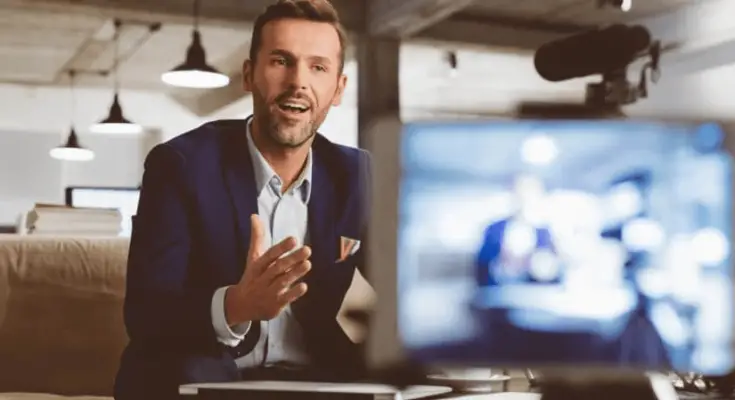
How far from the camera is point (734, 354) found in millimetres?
883

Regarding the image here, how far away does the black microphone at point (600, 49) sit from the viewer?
3.54ft

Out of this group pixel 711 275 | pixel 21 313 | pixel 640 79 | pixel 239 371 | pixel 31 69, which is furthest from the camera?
pixel 31 69

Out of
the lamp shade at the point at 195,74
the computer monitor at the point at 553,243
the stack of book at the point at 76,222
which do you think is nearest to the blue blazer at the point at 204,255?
the computer monitor at the point at 553,243

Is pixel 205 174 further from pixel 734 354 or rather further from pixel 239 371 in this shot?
pixel 734 354

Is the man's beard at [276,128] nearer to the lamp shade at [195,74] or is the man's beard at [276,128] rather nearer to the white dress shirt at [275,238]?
the white dress shirt at [275,238]

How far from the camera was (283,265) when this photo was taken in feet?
4.33

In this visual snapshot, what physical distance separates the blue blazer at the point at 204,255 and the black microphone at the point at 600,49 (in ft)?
1.32

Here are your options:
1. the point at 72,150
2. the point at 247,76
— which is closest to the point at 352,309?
the point at 247,76

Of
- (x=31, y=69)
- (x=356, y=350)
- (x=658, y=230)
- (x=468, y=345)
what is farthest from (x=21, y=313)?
(x=31, y=69)

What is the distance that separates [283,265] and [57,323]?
813 mm

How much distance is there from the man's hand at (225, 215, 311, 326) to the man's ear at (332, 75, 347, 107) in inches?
10.1

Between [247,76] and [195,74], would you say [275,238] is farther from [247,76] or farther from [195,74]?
[195,74]

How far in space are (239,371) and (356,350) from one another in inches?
7.5

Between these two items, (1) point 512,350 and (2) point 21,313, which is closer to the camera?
(1) point 512,350
